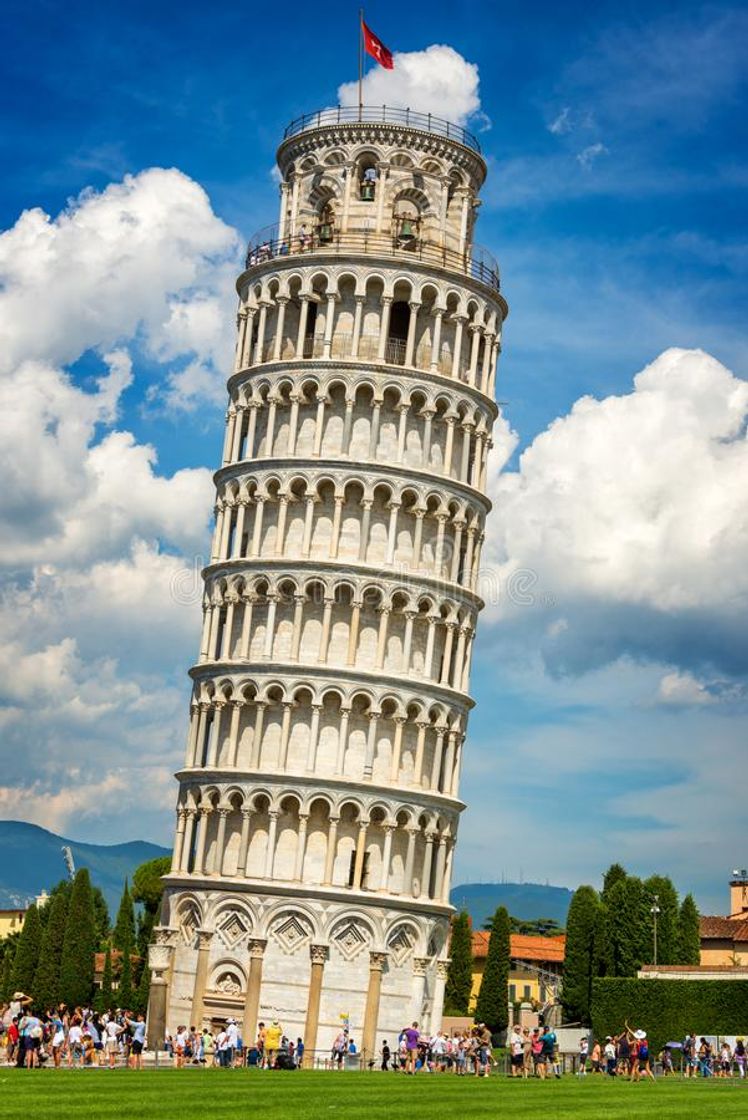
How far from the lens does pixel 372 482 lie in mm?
70812

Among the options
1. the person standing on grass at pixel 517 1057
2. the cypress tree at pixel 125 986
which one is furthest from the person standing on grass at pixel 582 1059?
the cypress tree at pixel 125 986

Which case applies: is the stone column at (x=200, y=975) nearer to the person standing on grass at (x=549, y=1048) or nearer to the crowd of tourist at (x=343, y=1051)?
the crowd of tourist at (x=343, y=1051)

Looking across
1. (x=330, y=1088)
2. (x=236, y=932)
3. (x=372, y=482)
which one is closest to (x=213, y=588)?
(x=372, y=482)

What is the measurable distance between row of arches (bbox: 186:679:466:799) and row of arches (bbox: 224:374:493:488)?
1006cm

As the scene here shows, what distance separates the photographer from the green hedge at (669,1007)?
244 ft

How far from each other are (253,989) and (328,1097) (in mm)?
30714

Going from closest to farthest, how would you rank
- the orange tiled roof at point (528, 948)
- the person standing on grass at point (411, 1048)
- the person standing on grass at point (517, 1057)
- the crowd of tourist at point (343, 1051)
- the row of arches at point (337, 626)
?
the crowd of tourist at point (343, 1051), the person standing on grass at point (517, 1057), the person standing on grass at point (411, 1048), the row of arches at point (337, 626), the orange tiled roof at point (528, 948)

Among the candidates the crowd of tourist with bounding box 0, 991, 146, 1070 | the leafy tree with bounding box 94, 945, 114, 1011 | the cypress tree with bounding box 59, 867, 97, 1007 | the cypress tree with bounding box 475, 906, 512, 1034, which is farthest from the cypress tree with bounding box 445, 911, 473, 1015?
the crowd of tourist with bounding box 0, 991, 146, 1070

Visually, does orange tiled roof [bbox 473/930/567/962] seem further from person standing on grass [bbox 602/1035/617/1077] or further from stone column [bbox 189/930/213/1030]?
person standing on grass [bbox 602/1035/617/1077]

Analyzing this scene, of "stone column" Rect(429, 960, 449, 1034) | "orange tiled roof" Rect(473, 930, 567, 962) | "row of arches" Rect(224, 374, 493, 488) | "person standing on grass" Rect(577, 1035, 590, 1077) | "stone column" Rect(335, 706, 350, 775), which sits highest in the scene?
"row of arches" Rect(224, 374, 493, 488)

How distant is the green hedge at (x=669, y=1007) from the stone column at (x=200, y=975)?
20233 mm

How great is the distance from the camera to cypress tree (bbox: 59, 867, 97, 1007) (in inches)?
3949

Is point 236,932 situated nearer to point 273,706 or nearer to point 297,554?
point 273,706

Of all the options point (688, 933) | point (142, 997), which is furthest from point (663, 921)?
point (142, 997)
